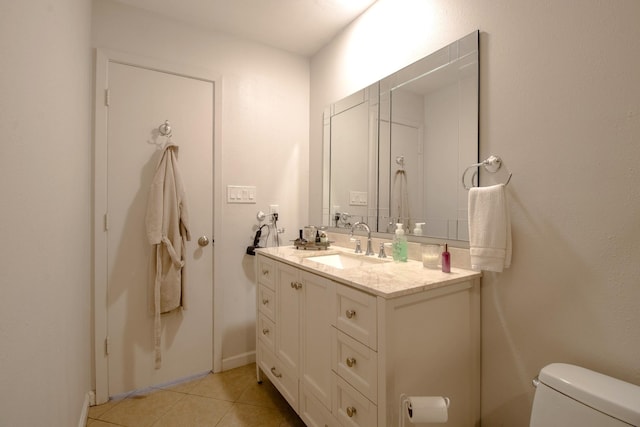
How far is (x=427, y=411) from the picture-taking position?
892 mm

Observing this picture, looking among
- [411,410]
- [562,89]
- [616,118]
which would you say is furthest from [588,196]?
[411,410]

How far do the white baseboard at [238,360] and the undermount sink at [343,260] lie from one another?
3.49 ft

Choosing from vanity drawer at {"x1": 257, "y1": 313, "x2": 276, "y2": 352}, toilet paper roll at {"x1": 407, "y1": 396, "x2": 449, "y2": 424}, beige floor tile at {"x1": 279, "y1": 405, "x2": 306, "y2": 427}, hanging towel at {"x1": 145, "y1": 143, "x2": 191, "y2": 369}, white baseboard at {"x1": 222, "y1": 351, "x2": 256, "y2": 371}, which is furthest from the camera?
white baseboard at {"x1": 222, "y1": 351, "x2": 256, "y2": 371}

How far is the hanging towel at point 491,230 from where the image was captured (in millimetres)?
1116

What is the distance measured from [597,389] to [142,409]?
2.15 metres

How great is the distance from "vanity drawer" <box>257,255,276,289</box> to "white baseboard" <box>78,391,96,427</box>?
1.14 metres

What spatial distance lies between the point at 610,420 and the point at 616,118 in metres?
0.87

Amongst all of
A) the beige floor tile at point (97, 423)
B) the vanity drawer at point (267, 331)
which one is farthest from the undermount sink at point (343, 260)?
the beige floor tile at point (97, 423)

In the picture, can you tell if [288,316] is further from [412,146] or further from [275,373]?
[412,146]

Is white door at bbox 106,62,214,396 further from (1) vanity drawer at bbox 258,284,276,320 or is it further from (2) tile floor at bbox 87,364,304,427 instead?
(1) vanity drawer at bbox 258,284,276,320

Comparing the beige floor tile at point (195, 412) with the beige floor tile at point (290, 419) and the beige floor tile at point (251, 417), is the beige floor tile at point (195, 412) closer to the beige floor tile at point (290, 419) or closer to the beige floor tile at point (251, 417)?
the beige floor tile at point (251, 417)

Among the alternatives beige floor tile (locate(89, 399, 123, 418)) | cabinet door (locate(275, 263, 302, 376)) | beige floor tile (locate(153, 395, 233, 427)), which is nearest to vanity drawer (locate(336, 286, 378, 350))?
cabinet door (locate(275, 263, 302, 376))

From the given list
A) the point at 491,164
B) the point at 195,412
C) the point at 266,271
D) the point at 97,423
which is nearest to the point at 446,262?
the point at 491,164

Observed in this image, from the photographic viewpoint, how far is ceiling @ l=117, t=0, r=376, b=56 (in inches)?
72.0
